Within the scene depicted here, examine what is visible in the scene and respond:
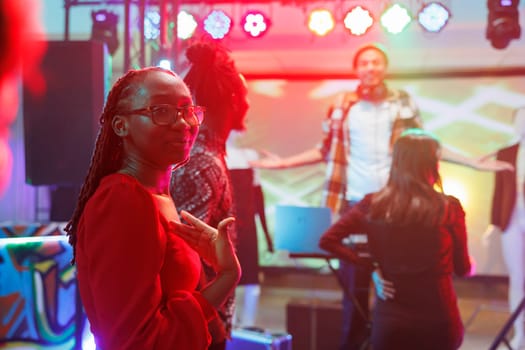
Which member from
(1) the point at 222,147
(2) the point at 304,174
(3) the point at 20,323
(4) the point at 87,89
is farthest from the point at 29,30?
(2) the point at 304,174

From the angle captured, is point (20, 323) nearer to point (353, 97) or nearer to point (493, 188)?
point (353, 97)

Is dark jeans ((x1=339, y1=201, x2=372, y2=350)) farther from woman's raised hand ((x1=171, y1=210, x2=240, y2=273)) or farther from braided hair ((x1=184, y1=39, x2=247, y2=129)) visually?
woman's raised hand ((x1=171, y1=210, x2=240, y2=273))

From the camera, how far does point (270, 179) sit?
7359mm

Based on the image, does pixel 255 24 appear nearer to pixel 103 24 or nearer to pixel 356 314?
pixel 103 24

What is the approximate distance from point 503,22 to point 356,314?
2654 millimetres

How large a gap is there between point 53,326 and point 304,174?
16.6ft

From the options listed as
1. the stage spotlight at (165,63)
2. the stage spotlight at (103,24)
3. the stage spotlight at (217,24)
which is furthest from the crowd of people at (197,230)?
the stage spotlight at (103,24)

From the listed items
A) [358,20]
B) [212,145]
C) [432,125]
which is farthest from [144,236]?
[432,125]

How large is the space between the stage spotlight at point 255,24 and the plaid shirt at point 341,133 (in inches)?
37.5

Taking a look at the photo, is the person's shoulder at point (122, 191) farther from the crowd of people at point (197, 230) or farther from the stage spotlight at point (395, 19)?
the stage spotlight at point (395, 19)

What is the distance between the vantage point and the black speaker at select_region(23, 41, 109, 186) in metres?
3.20

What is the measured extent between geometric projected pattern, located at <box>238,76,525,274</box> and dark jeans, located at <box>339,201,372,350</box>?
2.93 metres

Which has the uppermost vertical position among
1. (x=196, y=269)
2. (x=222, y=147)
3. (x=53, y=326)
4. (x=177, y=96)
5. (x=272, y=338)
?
(x=177, y=96)

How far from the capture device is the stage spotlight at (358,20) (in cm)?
532
